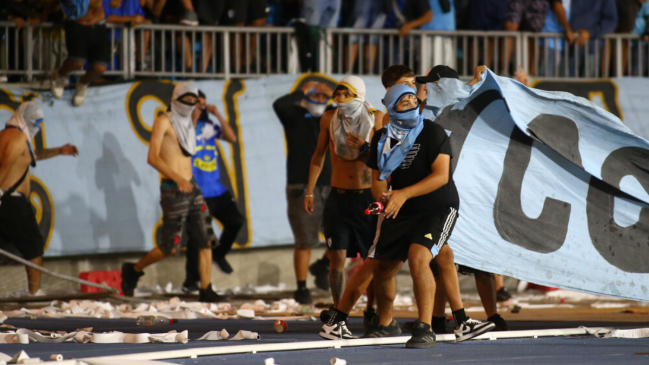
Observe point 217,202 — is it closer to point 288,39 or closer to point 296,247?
point 296,247

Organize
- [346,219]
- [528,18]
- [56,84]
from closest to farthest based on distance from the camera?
[346,219] < [56,84] < [528,18]

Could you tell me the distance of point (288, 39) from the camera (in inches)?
485

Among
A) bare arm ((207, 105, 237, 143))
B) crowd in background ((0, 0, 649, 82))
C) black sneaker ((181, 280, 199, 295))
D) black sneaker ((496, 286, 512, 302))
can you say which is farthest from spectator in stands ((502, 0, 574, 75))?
black sneaker ((181, 280, 199, 295))

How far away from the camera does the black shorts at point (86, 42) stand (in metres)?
10.9

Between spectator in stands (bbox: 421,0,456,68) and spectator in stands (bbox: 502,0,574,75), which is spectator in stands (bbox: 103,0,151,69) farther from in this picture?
spectator in stands (bbox: 502,0,574,75)

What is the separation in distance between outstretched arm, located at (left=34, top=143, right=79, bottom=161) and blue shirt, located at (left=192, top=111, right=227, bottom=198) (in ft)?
4.79

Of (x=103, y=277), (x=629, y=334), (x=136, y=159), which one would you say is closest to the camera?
(x=629, y=334)

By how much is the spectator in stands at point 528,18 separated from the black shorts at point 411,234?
7.26 m

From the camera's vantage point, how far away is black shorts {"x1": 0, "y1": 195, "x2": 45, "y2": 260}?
10.6m

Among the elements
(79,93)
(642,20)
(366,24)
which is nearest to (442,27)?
(366,24)

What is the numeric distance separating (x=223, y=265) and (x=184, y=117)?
2.12 m

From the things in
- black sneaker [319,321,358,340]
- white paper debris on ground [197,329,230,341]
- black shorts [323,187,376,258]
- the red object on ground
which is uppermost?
black shorts [323,187,376,258]

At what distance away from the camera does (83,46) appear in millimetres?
10953

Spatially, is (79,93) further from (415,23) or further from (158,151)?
(415,23)
